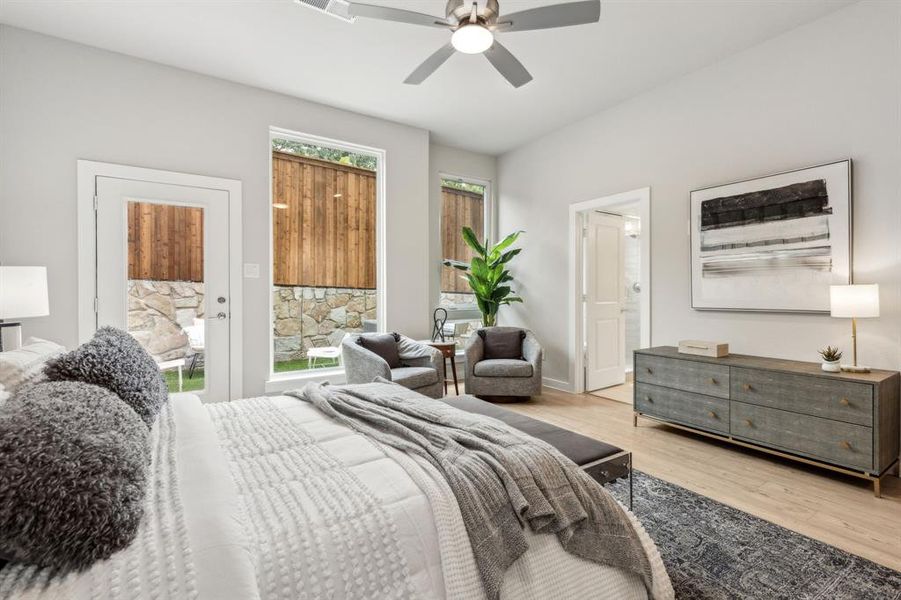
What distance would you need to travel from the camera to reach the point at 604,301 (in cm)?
493

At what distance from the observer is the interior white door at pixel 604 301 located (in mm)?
4754

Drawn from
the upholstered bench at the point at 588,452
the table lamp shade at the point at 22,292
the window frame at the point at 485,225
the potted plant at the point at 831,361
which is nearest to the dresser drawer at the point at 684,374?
the potted plant at the point at 831,361

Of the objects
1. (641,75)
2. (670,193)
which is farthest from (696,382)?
(641,75)

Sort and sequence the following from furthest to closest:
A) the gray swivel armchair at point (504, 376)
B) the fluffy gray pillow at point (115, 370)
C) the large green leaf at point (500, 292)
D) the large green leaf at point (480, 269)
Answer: the large green leaf at point (500, 292), the large green leaf at point (480, 269), the gray swivel armchair at point (504, 376), the fluffy gray pillow at point (115, 370)

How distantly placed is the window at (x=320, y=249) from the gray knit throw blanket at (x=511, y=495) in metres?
2.89

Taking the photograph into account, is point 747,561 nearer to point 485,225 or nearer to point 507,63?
point 507,63

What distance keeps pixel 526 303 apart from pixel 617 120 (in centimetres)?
227

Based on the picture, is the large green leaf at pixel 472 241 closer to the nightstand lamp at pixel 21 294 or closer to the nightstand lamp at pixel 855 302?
the nightstand lamp at pixel 855 302

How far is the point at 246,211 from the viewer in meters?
3.84

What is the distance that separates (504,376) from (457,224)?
2266 mm

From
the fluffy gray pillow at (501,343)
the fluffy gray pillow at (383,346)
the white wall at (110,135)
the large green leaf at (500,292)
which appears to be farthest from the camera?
the large green leaf at (500,292)

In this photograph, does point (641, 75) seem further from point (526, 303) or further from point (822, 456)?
point (822, 456)

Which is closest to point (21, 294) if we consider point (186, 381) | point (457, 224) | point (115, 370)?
point (186, 381)

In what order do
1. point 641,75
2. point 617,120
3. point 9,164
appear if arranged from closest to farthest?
point 9,164, point 641,75, point 617,120
